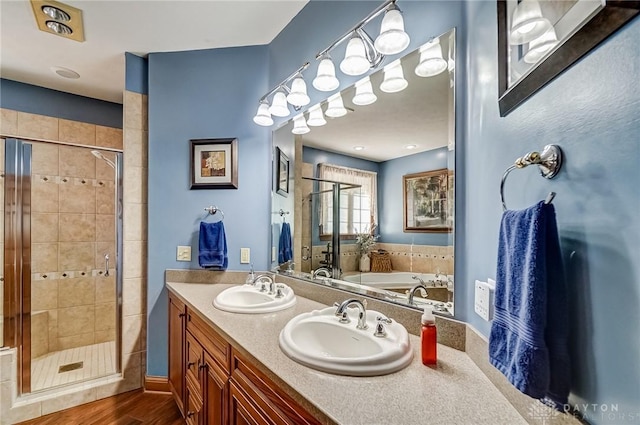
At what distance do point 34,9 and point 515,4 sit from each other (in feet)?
8.45

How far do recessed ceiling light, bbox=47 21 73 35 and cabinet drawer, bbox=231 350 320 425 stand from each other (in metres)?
2.36

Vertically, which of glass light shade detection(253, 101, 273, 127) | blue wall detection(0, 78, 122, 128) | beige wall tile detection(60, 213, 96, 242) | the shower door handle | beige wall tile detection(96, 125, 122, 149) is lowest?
the shower door handle

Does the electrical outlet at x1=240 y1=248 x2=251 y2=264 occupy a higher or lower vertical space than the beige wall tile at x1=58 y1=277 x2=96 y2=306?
higher

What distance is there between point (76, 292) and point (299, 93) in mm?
2869

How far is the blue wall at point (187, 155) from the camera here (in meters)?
2.29

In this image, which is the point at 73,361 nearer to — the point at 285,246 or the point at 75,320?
the point at 75,320

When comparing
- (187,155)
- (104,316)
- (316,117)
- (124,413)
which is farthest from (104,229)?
(316,117)

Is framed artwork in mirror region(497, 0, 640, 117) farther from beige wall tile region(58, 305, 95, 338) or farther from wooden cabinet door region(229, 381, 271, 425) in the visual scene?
beige wall tile region(58, 305, 95, 338)

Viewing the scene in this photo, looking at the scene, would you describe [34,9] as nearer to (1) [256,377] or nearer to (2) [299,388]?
(1) [256,377]

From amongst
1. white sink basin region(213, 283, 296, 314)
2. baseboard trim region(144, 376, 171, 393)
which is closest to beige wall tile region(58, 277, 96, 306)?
baseboard trim region(144, 376, 171, 393)

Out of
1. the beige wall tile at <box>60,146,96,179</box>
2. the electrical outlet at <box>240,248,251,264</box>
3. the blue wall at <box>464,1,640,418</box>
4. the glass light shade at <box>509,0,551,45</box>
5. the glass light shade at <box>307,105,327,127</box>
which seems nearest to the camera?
the blue wall at <box>464,1,640,418</box>

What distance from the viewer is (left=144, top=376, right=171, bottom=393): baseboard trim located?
2312mm

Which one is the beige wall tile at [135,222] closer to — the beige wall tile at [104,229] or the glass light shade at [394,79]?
the beige wall tile at [104,229]

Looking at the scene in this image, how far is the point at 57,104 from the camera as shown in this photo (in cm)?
293
